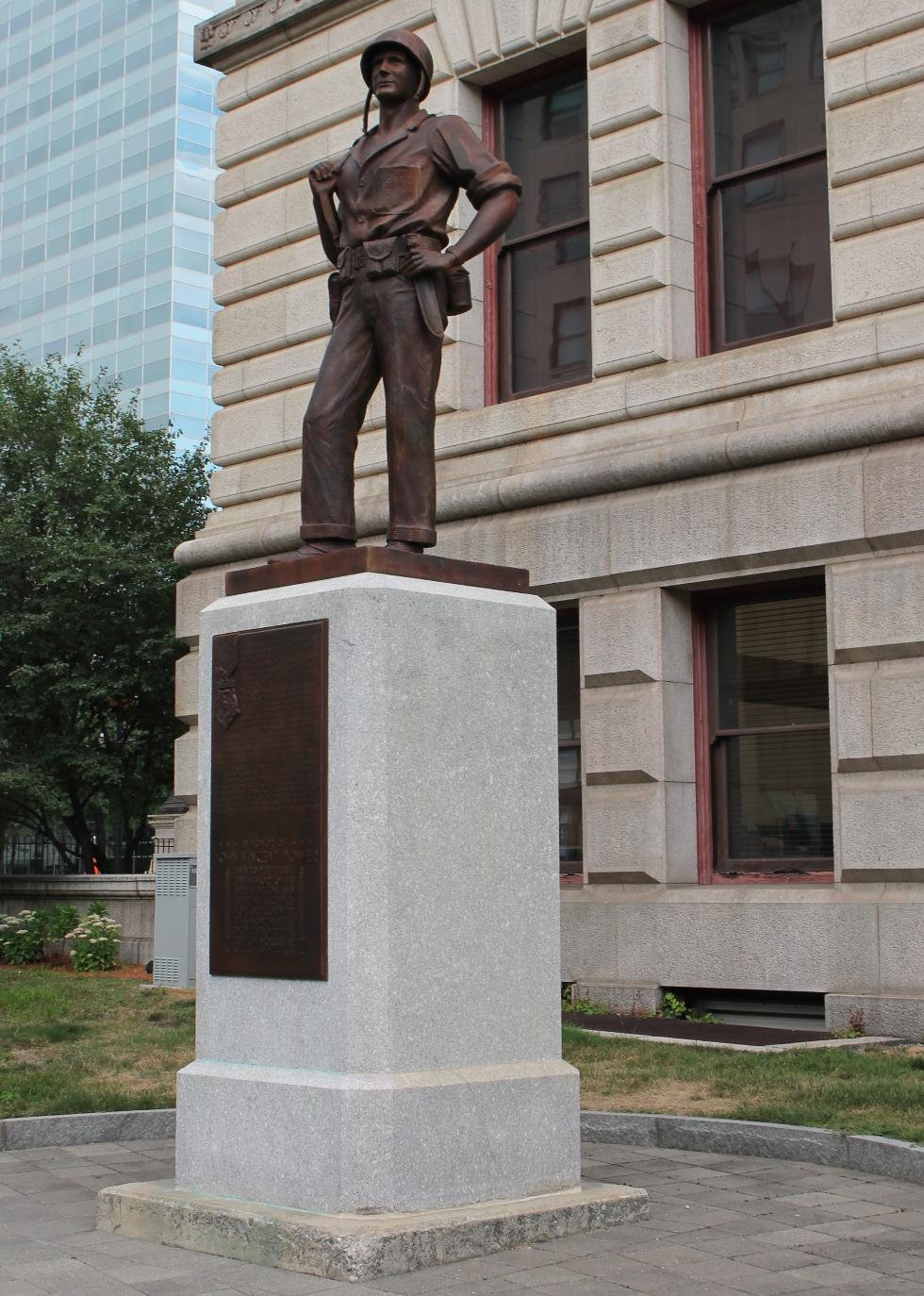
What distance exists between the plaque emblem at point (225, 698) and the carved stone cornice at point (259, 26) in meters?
12.2

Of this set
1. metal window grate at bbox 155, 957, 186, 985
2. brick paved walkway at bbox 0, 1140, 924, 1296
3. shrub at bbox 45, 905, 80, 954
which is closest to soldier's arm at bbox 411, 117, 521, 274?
brick paved walkway at bbox 0, 1140, 924, 1296

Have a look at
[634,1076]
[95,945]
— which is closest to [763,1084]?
[634,1076]

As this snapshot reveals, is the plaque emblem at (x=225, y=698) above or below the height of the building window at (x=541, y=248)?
below

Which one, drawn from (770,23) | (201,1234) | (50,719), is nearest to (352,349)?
(201,1234)

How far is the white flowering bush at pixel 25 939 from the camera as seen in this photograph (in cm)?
2147

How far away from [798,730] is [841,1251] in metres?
7.54

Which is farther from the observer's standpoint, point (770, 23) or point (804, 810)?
point (770, 23)

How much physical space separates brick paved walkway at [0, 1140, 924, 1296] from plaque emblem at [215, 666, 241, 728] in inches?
94.7

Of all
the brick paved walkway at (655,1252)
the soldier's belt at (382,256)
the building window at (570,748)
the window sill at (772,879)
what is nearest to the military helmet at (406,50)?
the soldier's belt at (382,256)

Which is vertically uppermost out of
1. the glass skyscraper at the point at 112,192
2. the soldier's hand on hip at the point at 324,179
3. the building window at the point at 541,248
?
the glass skyscraper at the point at 112,192

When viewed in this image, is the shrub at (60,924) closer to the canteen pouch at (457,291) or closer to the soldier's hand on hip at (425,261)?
the canteen pouch at (457,291)

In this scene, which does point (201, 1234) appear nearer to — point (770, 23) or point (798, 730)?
point (798, 730)

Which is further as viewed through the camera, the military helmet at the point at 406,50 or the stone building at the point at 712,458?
the stone building at the point at 712,458

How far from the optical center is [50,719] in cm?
3069
